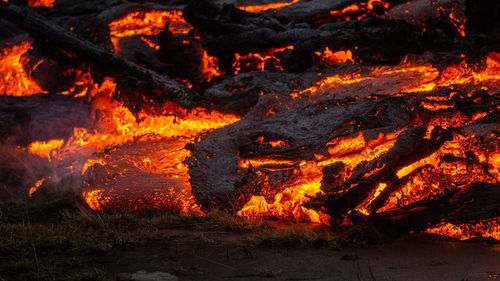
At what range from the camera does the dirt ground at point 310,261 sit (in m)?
2.50

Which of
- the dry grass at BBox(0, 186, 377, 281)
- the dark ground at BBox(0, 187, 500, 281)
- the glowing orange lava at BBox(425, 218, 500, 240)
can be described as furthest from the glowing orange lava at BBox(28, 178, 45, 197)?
the glowing orange lava at BBox(425, 218, 500, 240)

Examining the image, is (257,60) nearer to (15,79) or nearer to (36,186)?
(36,186)

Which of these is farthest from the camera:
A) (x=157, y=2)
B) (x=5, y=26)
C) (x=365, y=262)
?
(x=157, y=2)

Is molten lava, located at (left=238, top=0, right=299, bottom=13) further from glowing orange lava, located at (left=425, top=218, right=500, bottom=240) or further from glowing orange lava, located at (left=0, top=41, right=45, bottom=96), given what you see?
glowing orange lava, located at (left=425, top=218, right=500, bottom=240)

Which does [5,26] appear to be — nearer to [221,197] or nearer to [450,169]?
[221,197]

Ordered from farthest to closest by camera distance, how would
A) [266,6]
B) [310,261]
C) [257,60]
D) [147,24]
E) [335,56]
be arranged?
[147,24], [266,6], [257,60], [335,56], [310,261]

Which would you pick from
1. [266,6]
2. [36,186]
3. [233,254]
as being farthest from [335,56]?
[36,186]

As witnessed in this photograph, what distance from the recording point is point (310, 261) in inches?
115

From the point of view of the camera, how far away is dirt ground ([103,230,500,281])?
8.20 ft

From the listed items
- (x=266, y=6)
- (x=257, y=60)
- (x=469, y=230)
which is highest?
(x=266, y=6)

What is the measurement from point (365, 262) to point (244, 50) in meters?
5.73

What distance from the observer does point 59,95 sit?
8.49 metres

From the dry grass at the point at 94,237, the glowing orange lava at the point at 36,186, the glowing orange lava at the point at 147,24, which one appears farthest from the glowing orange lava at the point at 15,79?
the dry grass at the point at 94,237

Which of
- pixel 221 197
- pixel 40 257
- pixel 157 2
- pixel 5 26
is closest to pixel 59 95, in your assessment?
pixel 5 26
